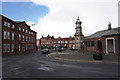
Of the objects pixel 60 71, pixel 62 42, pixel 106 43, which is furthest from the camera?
pixel 62 42

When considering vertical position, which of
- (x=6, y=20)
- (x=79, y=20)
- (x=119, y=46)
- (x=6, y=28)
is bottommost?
(x=119, y=46)

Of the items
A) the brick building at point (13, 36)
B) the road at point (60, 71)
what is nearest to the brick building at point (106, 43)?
the road at point (60, 71)

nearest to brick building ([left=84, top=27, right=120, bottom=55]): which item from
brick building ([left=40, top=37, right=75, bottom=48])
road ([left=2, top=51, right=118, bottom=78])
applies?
road ([left=2, top=51, right=118, bottom=78])

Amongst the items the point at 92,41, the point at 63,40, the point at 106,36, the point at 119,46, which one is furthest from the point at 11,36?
the point at 63,40

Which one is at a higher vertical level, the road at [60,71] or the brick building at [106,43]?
the brick building at [106,43]

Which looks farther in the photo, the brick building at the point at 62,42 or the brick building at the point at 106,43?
the brick building at the point at 62,42

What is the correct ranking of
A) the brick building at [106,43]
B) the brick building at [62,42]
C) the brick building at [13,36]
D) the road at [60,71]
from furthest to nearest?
the brick building at [62,42] < the brick building at [13,36] < the brick building at [106,43] < the road at [60,71]

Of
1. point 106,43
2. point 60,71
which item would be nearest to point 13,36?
point 106,43

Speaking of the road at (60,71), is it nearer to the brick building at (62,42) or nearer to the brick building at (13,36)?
the brick building at (13,36)

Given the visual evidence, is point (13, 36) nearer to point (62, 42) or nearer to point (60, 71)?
point (60, 71)

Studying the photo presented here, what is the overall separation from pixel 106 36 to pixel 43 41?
85.4 m

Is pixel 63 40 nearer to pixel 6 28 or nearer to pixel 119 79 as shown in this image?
pixel 6 28

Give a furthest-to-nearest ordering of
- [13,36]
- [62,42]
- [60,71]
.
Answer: [62,42] → [13,36] → [60,71]

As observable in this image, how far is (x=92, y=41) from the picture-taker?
31.0 meters
